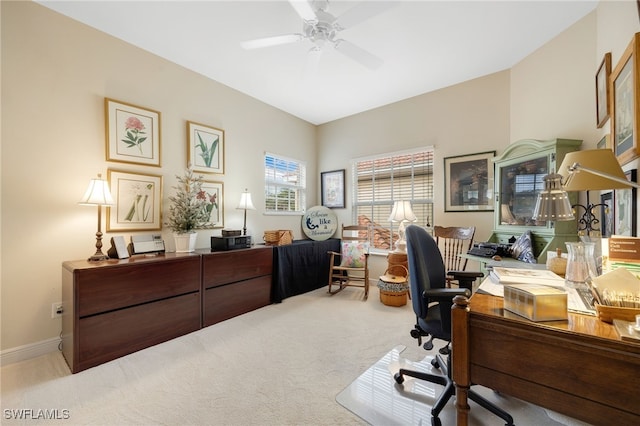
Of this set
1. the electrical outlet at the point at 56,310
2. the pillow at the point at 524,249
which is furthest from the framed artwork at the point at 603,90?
the electrical outlet at the point at 56,310

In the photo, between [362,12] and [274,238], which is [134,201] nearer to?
[274,238]

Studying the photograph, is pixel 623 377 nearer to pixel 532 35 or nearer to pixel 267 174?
pixel 532 35

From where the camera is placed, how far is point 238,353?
228cm

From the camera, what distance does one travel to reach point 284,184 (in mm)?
4582

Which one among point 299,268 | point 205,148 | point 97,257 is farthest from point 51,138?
point 299,268

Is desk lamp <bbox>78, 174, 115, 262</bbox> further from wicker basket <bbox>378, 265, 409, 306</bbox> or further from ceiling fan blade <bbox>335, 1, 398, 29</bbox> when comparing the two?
wicker basket <bbox>378, 265, 409, 306</bbox>

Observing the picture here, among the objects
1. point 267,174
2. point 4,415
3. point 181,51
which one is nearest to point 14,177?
point 4,415

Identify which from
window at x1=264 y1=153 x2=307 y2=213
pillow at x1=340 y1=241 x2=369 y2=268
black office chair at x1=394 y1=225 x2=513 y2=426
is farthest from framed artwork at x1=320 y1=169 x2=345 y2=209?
black office chair at x1=394 y1=225 x2=513 y2=426

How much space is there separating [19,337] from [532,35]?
5.39m

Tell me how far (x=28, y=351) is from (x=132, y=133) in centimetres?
212

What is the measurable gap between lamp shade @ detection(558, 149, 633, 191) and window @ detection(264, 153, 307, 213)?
3.62 m

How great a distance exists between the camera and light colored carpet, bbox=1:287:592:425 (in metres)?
1.58

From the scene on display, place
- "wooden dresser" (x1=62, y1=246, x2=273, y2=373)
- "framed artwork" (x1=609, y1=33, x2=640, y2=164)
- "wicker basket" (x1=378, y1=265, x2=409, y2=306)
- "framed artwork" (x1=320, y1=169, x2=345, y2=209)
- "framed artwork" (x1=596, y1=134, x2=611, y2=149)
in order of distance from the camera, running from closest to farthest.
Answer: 1. "framed artwork" (x1=609, y1=33, x2=640, y2=164)
2. "framed artwork" (x1=596, y1=134, x2=611, y2=149)
3. "wooden dresser" (x1=62, y1=246, x2=273, y2=373)
4. "wicker basket" (x1=378, y1=265, x2=409, y2=306)
5. "framed artwork" (x1=320, y1=169, x2=345, y2=209)

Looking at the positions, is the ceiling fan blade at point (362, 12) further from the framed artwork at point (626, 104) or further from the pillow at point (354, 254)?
the pillow at point (354, 254)
